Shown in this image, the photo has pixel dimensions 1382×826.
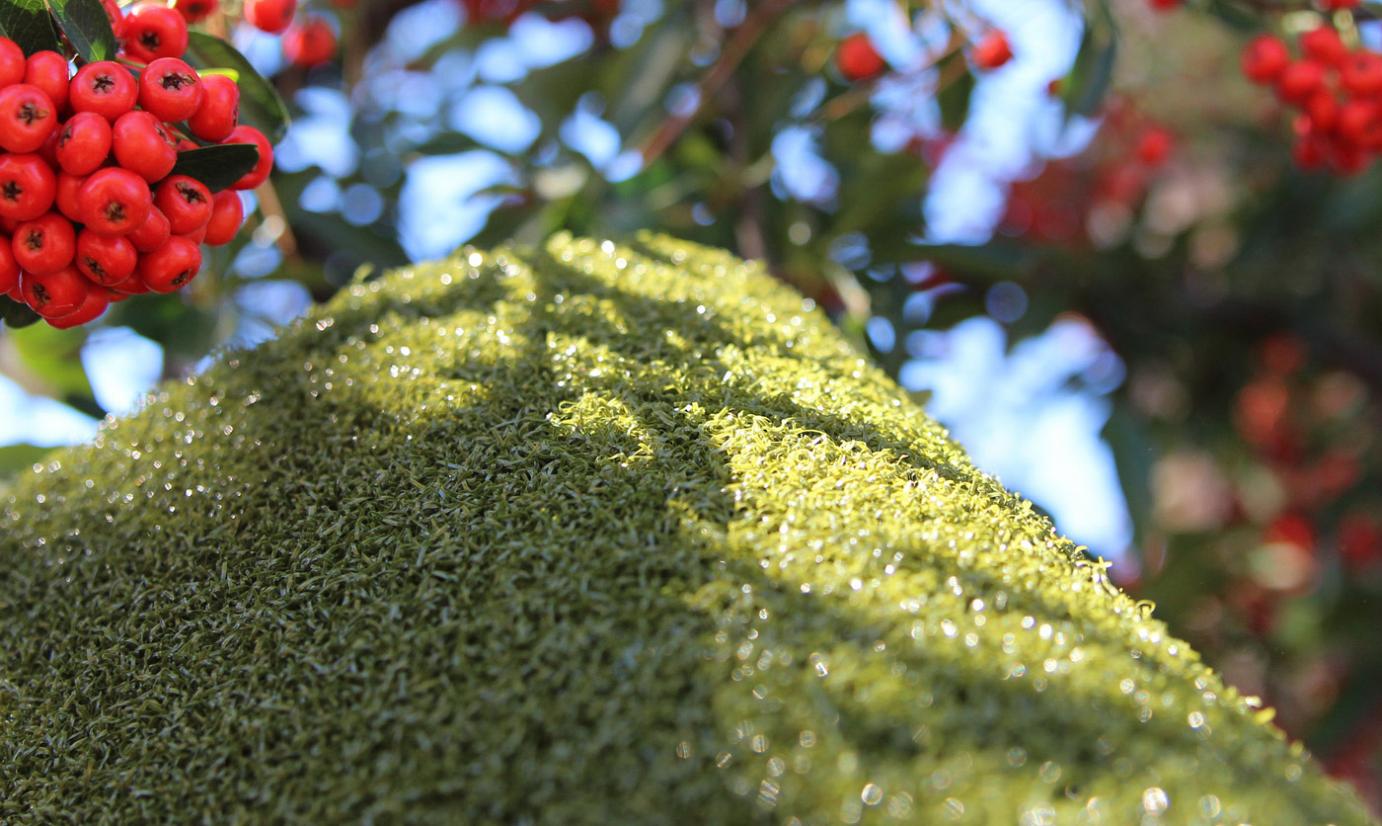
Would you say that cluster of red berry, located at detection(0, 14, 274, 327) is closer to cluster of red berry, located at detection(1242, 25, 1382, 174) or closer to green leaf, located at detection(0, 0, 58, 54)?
green leaf, located at detection(0, 0, 58, 54)


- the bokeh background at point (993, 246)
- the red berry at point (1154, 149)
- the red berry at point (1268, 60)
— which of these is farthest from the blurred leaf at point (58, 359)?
the red berry at point (1154, 149)

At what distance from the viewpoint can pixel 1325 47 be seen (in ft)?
6.28

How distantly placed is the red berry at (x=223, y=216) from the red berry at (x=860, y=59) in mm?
1638

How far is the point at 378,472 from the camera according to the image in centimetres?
102

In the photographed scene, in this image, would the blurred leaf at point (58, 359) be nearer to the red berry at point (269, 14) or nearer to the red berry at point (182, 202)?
the red berry at point (269, 14)

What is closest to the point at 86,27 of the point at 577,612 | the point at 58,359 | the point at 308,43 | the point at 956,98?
the point at 577,612

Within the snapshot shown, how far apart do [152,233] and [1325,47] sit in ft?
6.57

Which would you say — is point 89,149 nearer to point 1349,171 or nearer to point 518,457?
point 518,457

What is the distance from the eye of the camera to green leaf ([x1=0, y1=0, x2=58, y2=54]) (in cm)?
97

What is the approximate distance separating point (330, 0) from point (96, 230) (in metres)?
1.80

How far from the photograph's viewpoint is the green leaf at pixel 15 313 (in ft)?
3.53

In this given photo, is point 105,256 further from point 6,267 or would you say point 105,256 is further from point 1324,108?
point 1324,108

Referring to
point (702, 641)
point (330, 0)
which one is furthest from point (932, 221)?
point (702, 641)

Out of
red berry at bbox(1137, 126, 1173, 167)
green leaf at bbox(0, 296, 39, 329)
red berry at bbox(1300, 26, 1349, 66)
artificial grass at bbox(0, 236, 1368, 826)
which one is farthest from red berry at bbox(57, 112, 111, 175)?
red berry at bbox(1137, 126, 1173, 167)
